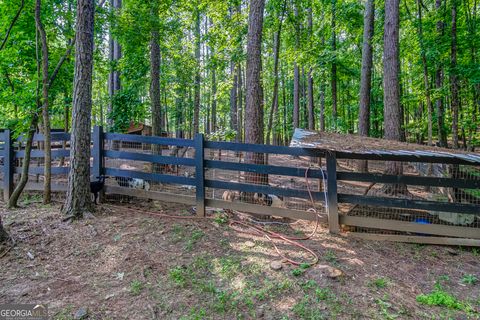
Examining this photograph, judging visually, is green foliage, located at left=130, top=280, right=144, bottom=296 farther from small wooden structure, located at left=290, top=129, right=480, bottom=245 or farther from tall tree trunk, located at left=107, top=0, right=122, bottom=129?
tall tree trunk, located at left=107, top=0, right=122, bottom=129

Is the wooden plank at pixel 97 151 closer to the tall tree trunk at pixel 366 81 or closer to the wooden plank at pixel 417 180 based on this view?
the wooden plank at pixel 417 180

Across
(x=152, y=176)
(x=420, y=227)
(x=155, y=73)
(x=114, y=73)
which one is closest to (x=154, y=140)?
(x=152, y=176)

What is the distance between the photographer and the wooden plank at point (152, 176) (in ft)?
16.1

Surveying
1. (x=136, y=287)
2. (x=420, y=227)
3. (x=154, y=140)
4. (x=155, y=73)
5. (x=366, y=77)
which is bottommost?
(x=136, y=287)

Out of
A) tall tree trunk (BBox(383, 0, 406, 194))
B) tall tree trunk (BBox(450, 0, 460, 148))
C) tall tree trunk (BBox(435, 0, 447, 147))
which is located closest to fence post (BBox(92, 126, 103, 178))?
tall tree trunk (BBox(383, 0, 406, 194))

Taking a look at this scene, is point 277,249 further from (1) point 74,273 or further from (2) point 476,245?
(2) point 476,245

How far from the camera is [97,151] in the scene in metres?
5.42

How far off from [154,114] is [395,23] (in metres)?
6.75

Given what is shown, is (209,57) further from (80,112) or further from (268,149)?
(268,149)

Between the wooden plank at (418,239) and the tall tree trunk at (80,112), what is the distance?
4.53 m

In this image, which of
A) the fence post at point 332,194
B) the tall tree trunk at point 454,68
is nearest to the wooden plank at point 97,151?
the fence post at point 332,194

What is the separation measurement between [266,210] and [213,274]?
164cm

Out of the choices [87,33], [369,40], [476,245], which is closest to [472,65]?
[369,40]

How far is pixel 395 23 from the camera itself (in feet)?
20.9
